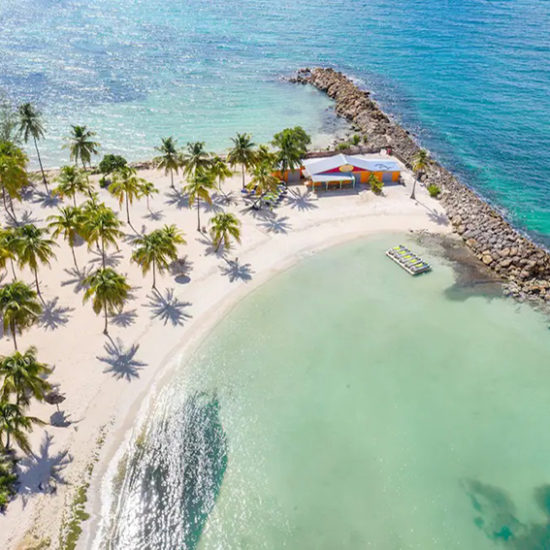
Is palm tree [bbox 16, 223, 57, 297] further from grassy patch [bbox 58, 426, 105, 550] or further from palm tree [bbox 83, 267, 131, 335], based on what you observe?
grassy patch [bbox 58, 426, 105, 550]

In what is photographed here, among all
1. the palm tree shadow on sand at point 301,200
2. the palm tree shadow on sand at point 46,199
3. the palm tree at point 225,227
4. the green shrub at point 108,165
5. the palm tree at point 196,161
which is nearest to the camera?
the palm tree at point 225,227

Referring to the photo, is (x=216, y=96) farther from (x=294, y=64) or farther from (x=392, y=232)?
(x=392, y=232)

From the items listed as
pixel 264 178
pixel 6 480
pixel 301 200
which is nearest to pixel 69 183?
pixel 264 178

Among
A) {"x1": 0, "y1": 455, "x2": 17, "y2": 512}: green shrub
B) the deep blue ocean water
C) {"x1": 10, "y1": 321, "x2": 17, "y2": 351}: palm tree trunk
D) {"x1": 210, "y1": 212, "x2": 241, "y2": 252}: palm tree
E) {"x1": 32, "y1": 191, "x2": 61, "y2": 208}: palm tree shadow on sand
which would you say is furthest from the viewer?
the deep blue ocean water

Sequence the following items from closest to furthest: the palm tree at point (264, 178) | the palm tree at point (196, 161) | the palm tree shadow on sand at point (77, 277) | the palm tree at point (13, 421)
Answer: the palm tree at point (13, 421) → the palm tree shadow on sand at point (77, 277) → the palm tree at point (196, 161) → the palm tree at point (264, 178)

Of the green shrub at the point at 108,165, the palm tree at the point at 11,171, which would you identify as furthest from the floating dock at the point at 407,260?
the palm tree at the point at 11,171

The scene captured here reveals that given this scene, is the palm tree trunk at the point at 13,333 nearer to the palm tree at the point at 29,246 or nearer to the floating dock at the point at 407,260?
the palm tree at the point at 29,246

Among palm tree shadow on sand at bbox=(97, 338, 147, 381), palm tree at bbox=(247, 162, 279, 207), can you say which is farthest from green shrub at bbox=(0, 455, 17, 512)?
palm tree at bbox=(247, 162, 279, 207)
